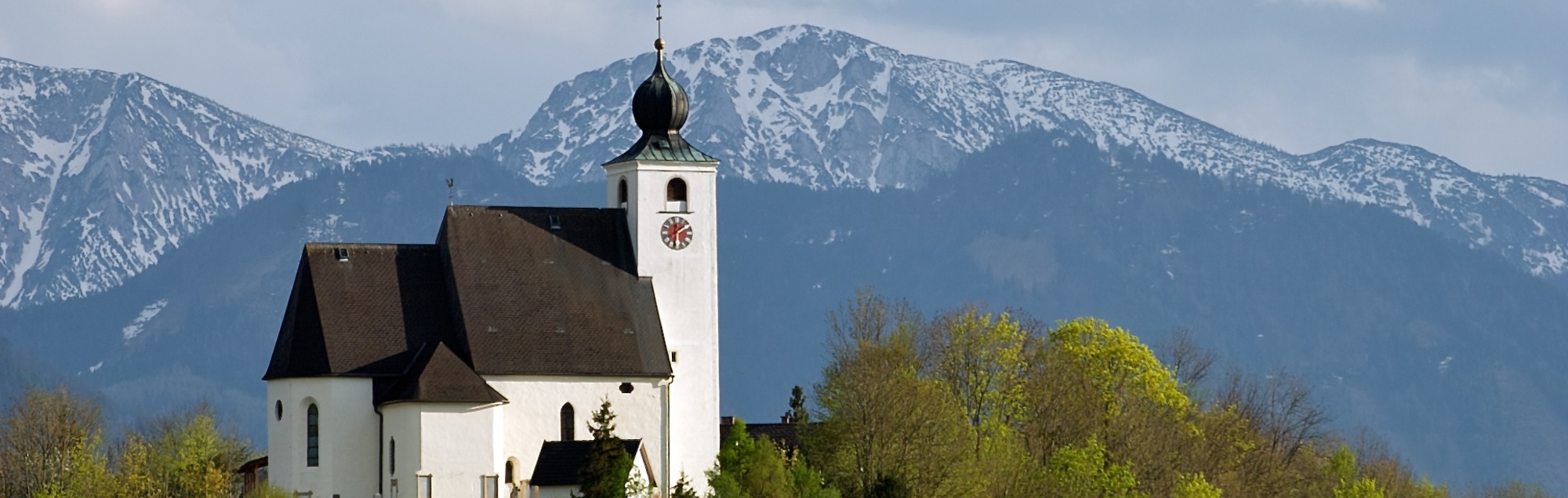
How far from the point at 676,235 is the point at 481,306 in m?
5.91

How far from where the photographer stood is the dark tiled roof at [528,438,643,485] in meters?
74.0

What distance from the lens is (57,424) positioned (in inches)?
3548

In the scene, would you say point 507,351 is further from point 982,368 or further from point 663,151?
point 982,368

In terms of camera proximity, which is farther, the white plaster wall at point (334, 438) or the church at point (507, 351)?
the white plaster wall at point (334, 438)

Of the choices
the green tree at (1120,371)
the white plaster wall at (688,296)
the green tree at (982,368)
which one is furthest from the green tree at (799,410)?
the white plaster wall at (688,296)

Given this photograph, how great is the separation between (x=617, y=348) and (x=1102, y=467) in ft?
42.8

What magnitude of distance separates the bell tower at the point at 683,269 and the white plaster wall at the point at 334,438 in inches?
306

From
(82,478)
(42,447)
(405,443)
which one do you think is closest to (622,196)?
(405,443)

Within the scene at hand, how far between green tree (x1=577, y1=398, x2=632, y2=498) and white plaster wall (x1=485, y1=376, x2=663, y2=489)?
2.65 m

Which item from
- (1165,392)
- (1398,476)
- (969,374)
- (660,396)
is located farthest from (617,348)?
(1398,476)

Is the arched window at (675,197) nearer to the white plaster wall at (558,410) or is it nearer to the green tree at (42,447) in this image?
the white plaster wall at (558,410)

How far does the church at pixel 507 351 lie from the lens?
74125mm

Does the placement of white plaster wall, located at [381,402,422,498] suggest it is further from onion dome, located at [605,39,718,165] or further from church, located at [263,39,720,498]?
onion dome, located at [605,39,718,165]

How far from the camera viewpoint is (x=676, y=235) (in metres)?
78.9
